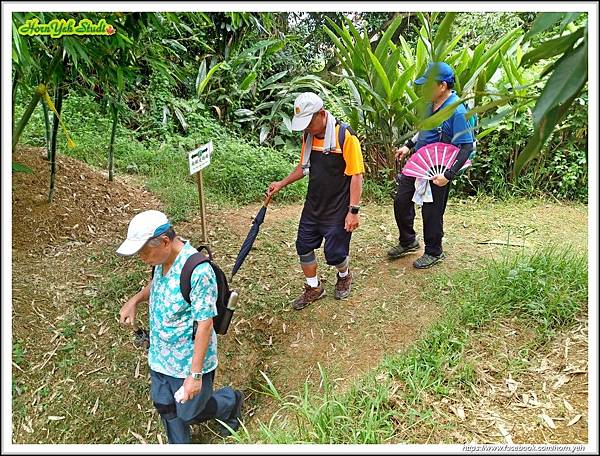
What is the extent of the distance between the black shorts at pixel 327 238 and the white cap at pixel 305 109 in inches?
22.6

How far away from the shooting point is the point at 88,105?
5.92 metres

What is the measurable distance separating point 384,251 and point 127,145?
10.1 feet

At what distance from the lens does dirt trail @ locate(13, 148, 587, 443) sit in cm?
269

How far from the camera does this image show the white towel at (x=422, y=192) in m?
3.01

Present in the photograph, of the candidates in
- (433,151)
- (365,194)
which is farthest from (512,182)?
(433,151)

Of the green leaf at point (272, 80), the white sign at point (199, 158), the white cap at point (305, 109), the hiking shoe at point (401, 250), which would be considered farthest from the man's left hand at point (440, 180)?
the green leaf at point (272, 80)

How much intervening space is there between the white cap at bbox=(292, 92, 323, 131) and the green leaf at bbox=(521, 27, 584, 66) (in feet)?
3.95

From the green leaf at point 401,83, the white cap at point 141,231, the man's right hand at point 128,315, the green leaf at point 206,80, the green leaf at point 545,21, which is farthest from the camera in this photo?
the green leaf at point 206,80

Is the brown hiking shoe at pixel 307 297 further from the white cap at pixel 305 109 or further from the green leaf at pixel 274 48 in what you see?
the green leaf at pixel 274 48

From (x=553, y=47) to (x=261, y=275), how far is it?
A: 8.07ft

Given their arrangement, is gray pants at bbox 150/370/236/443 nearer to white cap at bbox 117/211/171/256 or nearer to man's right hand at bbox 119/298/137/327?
man's right hand at bbox 119/298/137/327

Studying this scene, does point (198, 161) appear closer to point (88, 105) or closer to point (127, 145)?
point (127, 145)

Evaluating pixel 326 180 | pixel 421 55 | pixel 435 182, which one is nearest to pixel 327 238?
pixel 326 180

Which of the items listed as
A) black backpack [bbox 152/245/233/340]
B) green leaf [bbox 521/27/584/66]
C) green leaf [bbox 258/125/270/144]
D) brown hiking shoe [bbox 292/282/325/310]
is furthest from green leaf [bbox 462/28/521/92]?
black backpack [bbox 152/245/233/340]
